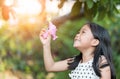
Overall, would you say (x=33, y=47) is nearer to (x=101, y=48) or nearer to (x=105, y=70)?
(x=101, y=48)

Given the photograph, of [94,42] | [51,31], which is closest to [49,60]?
[51,31]

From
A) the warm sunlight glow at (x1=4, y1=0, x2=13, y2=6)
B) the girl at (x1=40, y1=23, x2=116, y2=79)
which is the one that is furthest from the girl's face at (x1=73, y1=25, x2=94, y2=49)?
the warm sunlight glow at (x1=4, y1=0, x2=13, y2=6)

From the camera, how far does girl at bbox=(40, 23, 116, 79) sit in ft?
14.4

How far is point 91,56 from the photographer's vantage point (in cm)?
452

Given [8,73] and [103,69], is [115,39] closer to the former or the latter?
[8,73]

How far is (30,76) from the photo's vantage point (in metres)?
9.89

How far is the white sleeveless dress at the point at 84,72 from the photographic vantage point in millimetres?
4418

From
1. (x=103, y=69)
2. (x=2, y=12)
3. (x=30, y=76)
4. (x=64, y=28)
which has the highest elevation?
(x=2, y=12)

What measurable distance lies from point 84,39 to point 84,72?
0.25 meters

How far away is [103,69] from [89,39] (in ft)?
0.95

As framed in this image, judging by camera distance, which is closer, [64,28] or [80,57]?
[80,57]

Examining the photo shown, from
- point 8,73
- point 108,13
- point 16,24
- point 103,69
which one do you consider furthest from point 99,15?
point 8,73

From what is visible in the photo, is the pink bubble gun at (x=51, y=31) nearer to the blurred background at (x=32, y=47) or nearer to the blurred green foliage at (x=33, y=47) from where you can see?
the blurred background at (x=32, y=47)

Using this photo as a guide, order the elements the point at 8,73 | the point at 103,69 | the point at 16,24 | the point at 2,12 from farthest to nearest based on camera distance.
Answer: the point at 8,73 < the point at 16,24 < the point at 2,12 < the point at 103,69
